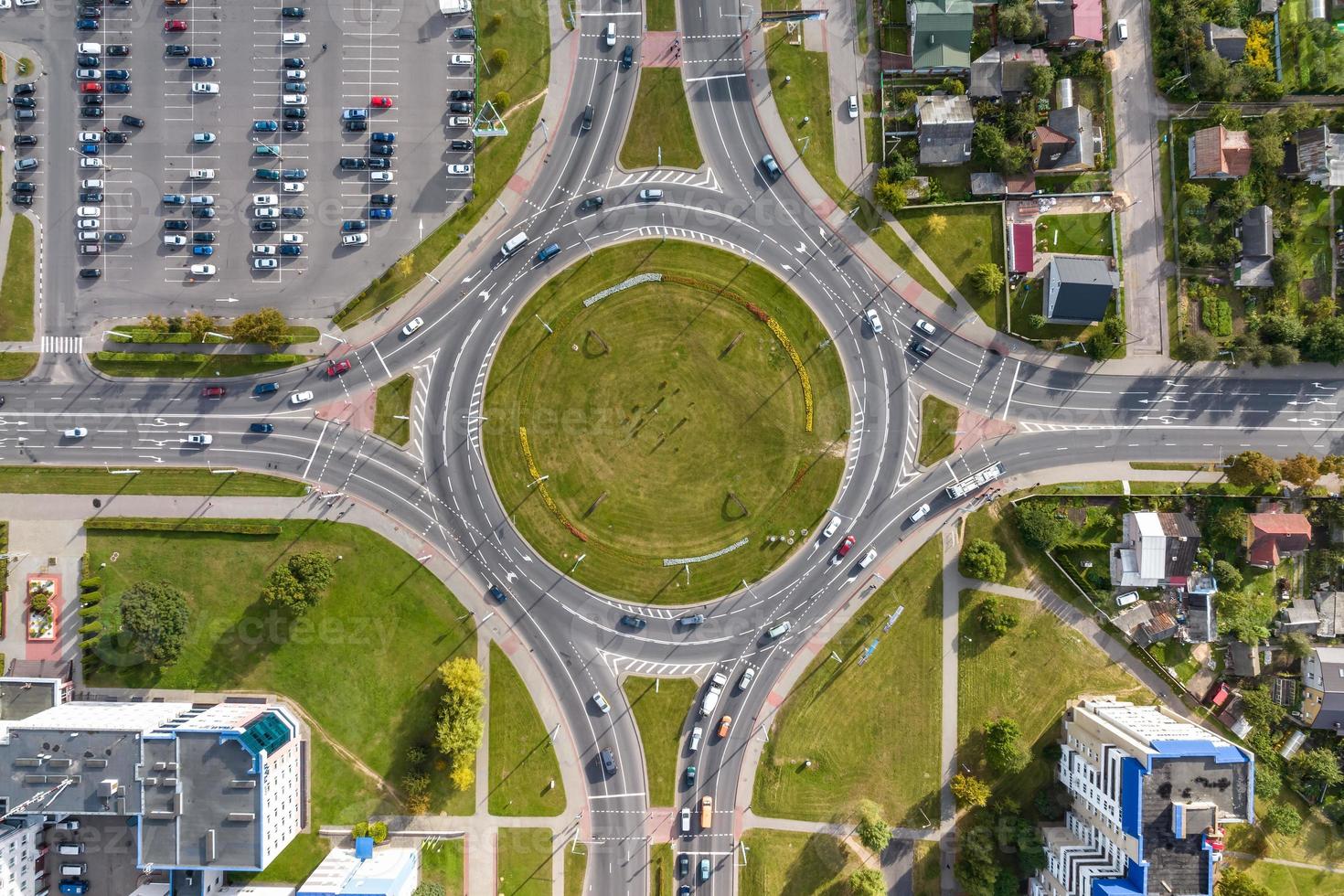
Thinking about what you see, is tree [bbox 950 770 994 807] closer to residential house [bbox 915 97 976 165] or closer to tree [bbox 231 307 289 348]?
residential house [bbox 915 97 976 165]

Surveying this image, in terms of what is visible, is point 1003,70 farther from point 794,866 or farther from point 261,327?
point 794,866

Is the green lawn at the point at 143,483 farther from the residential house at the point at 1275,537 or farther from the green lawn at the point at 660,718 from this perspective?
the residential house at the point at 1275,537

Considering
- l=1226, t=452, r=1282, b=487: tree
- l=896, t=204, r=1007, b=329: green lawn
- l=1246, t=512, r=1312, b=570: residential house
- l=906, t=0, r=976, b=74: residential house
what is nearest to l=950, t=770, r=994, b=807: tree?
l=1246, t=512, r=1312, b=570: residential house

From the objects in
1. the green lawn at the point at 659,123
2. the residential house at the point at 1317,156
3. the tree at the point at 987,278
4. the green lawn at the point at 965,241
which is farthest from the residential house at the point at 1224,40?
the green lawn at the point at 659,123

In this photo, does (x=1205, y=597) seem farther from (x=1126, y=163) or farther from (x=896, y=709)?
(x=1126, y=163)

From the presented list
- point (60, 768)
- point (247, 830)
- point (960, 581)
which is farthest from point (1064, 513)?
point (60, 768)

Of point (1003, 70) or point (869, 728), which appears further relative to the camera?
point (869, 728)

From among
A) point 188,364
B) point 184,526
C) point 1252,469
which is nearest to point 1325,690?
point 1252,469
